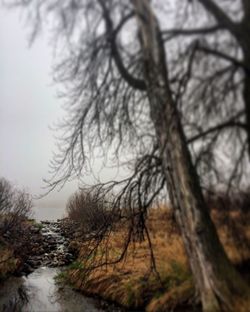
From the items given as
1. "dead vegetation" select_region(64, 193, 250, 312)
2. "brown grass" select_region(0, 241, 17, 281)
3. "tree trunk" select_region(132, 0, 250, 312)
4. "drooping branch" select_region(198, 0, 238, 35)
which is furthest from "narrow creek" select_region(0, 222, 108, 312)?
"drooping branch" select_region(198, 0, 238, 35)

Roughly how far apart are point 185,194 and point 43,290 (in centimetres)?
924

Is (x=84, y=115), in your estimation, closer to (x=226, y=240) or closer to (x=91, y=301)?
(x=226, y=240)

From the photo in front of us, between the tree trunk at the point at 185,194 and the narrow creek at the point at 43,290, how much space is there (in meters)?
4.84

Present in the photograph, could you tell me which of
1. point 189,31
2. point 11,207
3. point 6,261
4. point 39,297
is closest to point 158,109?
point 189,31

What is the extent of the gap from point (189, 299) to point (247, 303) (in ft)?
4.55

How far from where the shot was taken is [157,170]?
8.91 metres

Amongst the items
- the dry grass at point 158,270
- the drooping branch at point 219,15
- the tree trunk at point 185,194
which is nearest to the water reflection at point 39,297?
the dry grass at point 158,270

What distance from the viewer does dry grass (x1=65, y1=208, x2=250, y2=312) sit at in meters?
7.59

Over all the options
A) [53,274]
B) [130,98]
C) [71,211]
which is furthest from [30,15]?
[71,211]

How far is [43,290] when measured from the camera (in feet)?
50.6

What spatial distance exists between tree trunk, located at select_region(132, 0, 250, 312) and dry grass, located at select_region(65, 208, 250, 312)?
26cm

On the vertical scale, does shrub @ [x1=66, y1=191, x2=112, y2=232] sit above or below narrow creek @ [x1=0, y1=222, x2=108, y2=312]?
above

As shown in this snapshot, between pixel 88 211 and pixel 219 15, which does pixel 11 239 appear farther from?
pixel 219 15

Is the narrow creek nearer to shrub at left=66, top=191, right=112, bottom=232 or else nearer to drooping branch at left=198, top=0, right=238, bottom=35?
shrub at left=66, top=191, right=112, bottom=232
